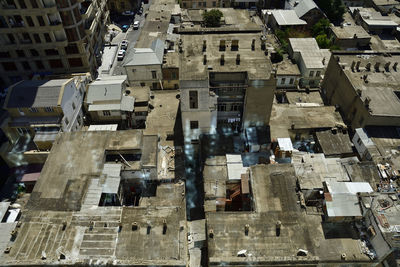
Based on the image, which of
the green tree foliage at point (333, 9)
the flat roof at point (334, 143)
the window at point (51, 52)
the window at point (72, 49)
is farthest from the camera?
the green tree foliage at point (333, 9)

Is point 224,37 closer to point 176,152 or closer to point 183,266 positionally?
point 176,152

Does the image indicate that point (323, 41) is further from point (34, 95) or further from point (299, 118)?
point (34, 95)

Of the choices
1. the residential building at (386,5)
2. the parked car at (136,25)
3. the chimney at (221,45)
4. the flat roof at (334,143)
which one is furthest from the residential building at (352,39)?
the parked car at (136,25)

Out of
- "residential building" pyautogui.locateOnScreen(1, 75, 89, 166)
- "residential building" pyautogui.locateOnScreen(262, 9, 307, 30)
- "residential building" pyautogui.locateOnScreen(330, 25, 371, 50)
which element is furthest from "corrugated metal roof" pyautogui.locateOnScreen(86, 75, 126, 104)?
"residential building" pyautogui.locateOnScreen(330, 25, 371, 50)

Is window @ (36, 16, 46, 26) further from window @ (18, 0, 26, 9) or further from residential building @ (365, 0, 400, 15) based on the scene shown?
residential building @ (365, 0, 400, 15)

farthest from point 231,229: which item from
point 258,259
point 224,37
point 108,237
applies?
point 224,37

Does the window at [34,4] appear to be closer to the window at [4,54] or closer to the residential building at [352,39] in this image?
the window at [4,54]

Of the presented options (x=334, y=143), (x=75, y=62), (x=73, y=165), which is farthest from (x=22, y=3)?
(x=334, y=143)
